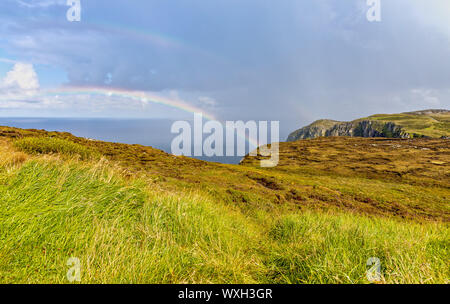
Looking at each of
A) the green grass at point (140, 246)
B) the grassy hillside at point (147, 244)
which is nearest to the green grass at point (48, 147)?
the grassy hillside at point (147, 244)

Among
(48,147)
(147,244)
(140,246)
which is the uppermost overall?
(48,147)

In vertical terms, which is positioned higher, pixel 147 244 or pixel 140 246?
pixel 147 244

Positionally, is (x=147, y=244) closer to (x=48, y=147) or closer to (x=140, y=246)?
(x=140, y=246)

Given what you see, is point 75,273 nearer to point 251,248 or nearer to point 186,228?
point 186,228

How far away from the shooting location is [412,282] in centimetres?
308

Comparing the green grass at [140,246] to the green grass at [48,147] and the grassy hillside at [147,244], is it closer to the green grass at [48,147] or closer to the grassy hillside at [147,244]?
the grassy hillside at [147,244]

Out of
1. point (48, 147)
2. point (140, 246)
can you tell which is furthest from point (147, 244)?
point (48, 147)

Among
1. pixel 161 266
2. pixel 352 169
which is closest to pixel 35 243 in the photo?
pixel 161 266

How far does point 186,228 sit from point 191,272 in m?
1.60

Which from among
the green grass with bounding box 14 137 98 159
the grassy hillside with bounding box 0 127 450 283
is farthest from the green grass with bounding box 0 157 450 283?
the green grass with bounding box 14 137 98 159

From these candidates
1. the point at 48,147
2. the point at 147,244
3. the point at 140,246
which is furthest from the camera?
the point at 48,147

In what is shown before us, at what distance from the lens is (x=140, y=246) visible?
400cm

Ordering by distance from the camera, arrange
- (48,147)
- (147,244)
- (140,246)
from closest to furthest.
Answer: (147,244) < (140,246) < (48,147)

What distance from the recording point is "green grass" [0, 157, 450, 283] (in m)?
3.14
